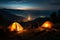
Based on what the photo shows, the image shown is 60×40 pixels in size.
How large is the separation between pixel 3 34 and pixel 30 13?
845 cm

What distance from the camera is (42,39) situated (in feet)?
42.1

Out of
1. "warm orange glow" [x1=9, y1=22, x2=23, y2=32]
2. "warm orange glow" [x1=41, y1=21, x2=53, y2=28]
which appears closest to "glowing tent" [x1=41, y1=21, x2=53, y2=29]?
"warm orange glow" [x1=41, y1=21, x2=53, y2=28]

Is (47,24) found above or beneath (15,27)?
above

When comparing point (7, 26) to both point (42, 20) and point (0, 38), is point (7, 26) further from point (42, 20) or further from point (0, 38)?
point (42, 20)

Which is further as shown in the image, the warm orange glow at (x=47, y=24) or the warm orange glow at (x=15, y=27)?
the warm orange glow at (x=47, y=24)

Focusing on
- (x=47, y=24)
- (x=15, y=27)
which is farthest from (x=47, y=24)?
(x=15, y=27)

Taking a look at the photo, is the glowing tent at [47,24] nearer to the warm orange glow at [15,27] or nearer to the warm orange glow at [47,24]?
the warm orange glow at [47,24]

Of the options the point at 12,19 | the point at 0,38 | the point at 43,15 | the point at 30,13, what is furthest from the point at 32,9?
the point at 0,38

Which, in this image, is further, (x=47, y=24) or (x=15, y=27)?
(x=47, y=24)

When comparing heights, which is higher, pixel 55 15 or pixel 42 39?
pixel 55 15

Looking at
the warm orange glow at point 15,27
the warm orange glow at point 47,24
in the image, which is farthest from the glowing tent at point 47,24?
the warm orange glow at point 15,27

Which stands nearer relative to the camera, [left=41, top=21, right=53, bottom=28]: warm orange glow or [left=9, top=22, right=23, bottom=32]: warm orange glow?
[left=9, top=22, right=23, bottom=32]: warm orange glow

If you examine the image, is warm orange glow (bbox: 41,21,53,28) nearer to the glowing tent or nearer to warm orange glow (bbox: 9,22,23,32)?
the glowing tent

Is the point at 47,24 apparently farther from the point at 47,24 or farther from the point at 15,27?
the point at 15,27
